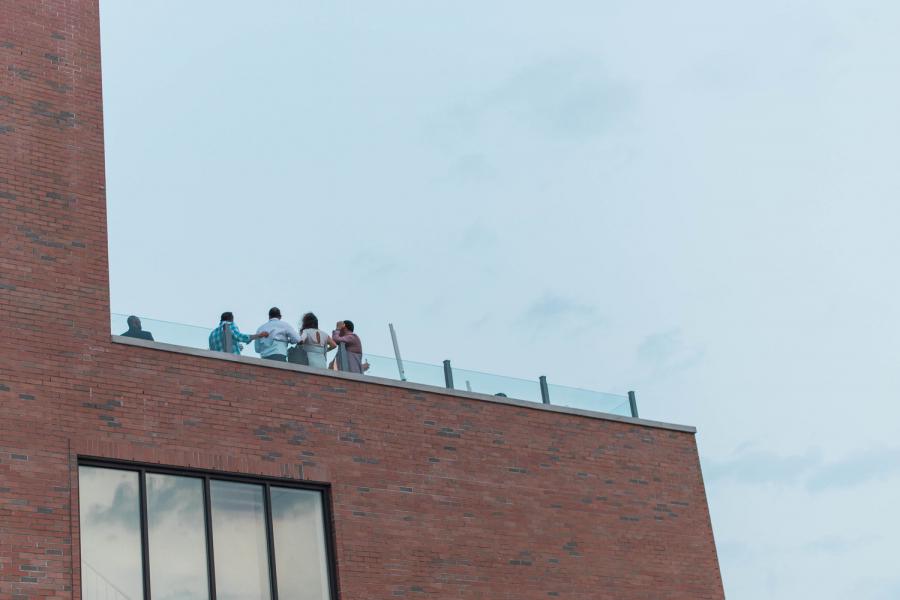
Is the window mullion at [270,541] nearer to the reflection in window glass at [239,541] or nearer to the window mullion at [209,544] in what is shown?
the reflection in window glass at [239,541]

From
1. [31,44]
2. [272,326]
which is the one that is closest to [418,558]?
[272,326]

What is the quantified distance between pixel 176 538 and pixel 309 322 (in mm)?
4448

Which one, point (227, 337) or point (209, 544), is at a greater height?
point (227, 337)

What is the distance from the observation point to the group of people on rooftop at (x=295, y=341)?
19.4m

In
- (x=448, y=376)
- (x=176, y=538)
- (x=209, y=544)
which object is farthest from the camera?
(x=448, y=376)

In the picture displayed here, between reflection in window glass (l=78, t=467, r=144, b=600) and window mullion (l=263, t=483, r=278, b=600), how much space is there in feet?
5.93

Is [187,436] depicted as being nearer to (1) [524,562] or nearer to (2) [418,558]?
(2) [418,558]

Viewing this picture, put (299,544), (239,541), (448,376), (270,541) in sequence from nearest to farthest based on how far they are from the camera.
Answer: (239,541) < (270,541) < (299,544) < (448,376)

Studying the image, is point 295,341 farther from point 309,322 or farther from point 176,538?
point 176,538

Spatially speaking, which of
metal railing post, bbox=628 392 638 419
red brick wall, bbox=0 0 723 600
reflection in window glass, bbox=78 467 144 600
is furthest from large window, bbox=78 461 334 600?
metal railing post, bbox=628 392 638 419

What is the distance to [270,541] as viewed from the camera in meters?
18.2

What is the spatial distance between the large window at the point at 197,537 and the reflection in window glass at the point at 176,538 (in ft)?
0.04

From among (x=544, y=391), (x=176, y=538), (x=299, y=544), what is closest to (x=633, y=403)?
(x=544, y=391)

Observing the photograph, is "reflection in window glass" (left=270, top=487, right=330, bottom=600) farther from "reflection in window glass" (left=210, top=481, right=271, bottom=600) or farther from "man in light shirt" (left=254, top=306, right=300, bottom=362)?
"man in light shirt" (left=254, top=306, right=300, bottom=362)
